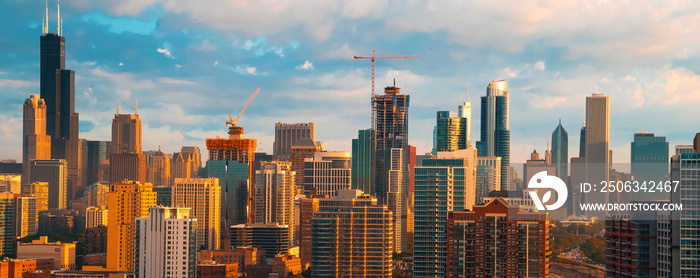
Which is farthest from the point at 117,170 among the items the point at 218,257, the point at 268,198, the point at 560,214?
the point at 560,214

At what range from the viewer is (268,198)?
13150cm

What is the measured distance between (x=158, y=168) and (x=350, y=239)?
109070 mm

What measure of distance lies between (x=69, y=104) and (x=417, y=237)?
130473mm

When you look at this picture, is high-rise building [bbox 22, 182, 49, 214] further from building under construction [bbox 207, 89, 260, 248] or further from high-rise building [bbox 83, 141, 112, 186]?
building under construction [bbox 207, 89, 260, 248]

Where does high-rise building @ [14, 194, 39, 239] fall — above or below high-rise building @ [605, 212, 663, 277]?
below

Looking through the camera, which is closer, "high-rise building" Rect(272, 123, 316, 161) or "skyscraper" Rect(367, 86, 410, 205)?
"skyscraper" Rect(367, 86, 410, 205)

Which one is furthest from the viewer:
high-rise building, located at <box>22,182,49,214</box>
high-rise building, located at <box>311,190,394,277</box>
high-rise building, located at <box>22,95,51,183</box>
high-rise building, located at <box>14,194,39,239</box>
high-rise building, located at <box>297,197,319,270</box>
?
high-rise building, located at <box>22,95,51,183</box>

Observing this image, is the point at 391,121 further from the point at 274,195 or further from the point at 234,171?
the point at 274,195

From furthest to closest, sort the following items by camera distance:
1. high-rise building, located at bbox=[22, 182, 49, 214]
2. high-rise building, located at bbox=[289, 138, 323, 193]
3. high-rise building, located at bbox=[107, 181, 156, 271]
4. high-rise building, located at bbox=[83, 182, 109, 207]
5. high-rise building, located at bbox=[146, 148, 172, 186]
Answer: high-rise building, located at bbox=[146, 148, 172, 186] → high-rise building, located at bbox=[289, 138, 323, 193] → high-rise building, located at bbox=[22, 182, 49, 214] → high-rise building, located at bbox=[83, 182, 109, 207] → high-rise building, located at bbox=[107, 181, 156, 271]

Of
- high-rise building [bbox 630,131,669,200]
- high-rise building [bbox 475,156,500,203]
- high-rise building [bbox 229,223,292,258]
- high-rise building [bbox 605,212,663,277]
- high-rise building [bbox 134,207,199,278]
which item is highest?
high-rise building [bbox 630,131,669,200]

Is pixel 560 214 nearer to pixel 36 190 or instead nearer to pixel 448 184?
pixel 448 184

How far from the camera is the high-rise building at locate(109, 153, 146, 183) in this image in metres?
172

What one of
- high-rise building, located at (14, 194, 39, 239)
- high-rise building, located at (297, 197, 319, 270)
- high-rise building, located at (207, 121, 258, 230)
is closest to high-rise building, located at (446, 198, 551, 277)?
high-rise building, located at (297, 197, 319, 270)

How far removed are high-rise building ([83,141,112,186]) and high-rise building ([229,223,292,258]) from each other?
76318 mm
